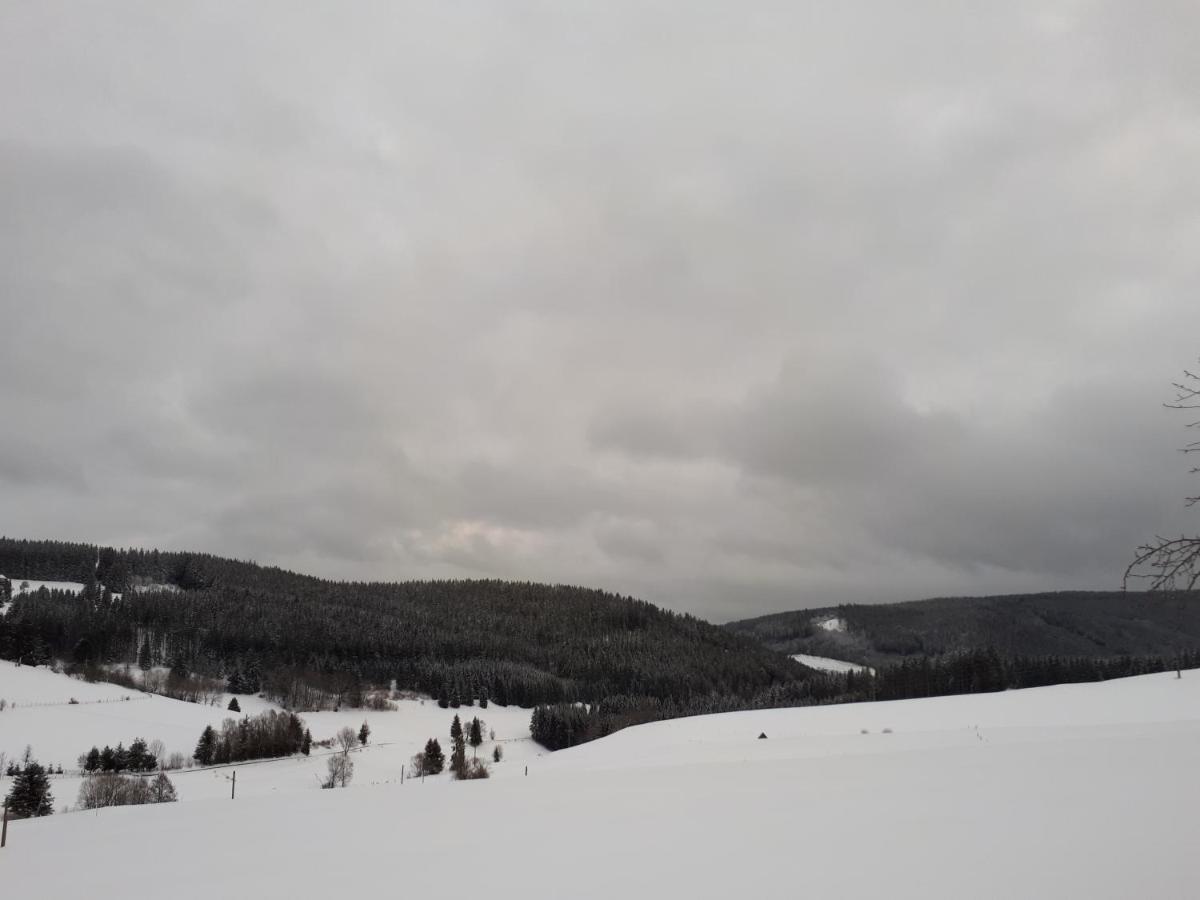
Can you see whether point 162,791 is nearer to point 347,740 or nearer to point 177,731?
point 177,731

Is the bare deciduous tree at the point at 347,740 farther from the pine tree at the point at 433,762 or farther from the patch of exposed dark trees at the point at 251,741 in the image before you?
the pine tree at the point at 433,762

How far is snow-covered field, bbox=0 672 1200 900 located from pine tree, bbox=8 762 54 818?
2798 cm

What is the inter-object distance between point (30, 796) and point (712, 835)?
2144 inches

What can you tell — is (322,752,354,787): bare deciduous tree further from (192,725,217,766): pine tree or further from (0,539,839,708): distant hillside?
(0,539,839,708): distant hillside

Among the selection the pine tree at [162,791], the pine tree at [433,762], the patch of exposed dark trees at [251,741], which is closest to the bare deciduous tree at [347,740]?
the patch of exposed dark trees at [251,741]

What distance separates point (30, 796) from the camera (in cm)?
4844

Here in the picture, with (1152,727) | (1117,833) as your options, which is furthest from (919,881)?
(1152,727)

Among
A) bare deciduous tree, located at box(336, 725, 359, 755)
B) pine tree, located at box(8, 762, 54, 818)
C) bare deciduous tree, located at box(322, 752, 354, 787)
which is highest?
pine tree, located at box(8, 762, 54, 818)

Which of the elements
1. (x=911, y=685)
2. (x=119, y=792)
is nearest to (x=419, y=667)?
(x=911, y=685)

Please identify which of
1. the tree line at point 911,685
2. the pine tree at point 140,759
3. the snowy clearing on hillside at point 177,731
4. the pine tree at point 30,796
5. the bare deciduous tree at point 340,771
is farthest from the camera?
the tree line at point 911,685

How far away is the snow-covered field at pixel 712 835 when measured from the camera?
9.53 meters

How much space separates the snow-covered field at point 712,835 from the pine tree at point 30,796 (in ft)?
91.8

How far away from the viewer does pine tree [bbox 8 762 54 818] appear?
47.5 metres

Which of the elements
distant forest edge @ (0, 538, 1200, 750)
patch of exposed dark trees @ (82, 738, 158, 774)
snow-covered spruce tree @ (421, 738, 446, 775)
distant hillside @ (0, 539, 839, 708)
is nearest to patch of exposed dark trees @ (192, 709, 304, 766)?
patch of exposed dark trees @ (82, 738, 158, 774)
